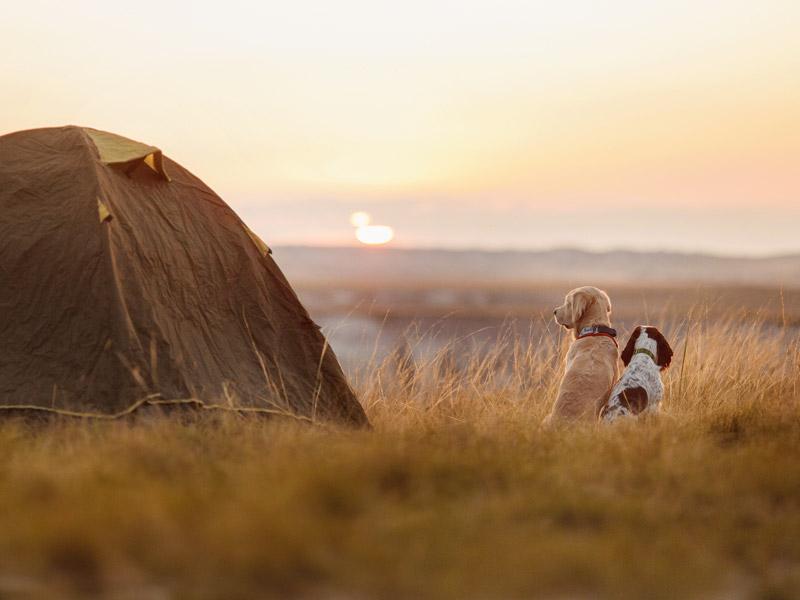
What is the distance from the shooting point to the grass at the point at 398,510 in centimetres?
326

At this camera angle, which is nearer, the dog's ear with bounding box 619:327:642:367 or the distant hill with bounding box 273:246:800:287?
the dog's ear with bounding box 619:327:642:367

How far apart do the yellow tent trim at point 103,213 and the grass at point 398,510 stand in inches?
57.7

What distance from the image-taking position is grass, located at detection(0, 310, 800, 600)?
3262 mm

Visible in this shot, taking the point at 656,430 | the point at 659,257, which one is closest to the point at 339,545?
the point at 656,430

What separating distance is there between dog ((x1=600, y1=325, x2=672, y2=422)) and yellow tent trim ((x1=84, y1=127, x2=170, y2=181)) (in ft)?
12.6

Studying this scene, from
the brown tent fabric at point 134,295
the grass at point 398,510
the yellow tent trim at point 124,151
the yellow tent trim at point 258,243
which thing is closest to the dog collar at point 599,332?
the grass at point 398,510

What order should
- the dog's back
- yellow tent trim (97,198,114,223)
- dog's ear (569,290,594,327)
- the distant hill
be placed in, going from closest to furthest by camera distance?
yellow tent trim (97,198,114,223), the dog's back, dog's ear (569,290,594,327), the distant hill

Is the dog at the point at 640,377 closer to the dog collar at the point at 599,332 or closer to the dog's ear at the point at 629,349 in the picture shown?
the dog's ear at the point at 629,349

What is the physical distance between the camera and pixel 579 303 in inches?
302

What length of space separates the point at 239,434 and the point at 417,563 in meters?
2.84

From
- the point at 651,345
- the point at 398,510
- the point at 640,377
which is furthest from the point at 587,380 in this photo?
the point at 398,510

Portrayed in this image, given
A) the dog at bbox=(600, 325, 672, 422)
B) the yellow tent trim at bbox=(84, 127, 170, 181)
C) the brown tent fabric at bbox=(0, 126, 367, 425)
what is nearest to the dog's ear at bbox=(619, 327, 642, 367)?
the dog at bbox=(600, 325, 672, 422)

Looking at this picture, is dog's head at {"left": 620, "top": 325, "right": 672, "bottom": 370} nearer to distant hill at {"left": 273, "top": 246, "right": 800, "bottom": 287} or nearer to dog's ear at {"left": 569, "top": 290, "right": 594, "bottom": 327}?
dog's ear at {"left": 569, "top": 290, "right": 594, "bottom": 327}

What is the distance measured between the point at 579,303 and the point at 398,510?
4136 mm
